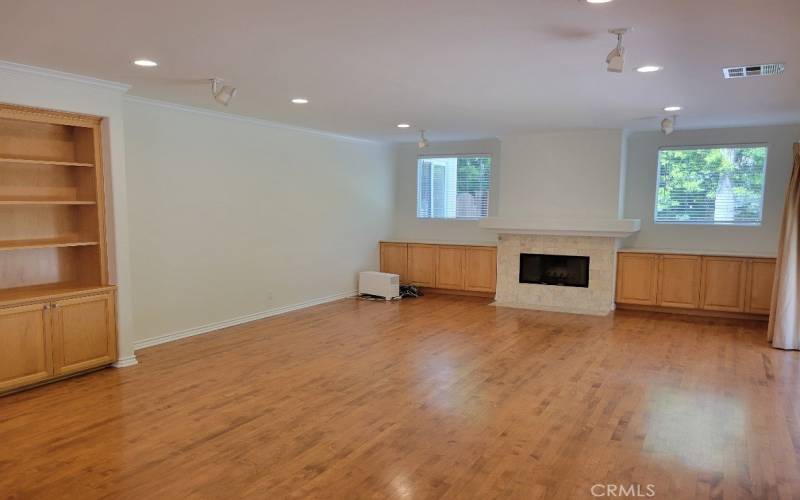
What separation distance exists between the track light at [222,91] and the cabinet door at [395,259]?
501 centimetres

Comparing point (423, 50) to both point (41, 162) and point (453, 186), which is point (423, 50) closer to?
point (41, 162)

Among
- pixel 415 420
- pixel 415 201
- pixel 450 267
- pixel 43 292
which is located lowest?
pixel 415 420

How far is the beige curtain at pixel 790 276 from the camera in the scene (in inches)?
220

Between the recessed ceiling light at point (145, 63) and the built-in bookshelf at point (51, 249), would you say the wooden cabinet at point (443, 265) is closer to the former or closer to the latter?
the built-in bookshelf at point (51, 249)

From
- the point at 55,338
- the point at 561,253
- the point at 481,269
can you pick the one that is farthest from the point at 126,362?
the point at 561,253

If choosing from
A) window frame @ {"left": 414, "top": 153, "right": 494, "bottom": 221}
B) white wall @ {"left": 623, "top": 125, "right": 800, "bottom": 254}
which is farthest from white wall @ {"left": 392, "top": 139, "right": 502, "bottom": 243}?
white wall @ {"left": 623, "top": 125, "right": 800, "bottom": 254}

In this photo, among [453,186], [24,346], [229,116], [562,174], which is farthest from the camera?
[453,186]

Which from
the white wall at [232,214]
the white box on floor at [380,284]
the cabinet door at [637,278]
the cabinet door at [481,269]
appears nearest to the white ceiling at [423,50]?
the white wall at [232,214]

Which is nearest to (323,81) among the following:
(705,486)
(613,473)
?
(613,473)

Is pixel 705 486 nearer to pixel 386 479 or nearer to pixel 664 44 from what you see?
pixel 386 479

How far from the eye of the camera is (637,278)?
24.2 ft

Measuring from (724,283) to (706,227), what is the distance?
910mm

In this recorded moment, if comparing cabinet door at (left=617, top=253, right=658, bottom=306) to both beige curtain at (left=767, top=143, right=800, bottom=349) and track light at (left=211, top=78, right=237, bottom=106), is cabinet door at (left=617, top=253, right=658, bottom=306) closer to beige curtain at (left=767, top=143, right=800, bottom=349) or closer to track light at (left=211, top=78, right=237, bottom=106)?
beige curtain at (left=767, top=143, right=800, bottom=349)

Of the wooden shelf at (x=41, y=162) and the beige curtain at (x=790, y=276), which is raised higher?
the wooden shelf at (x=41, y=162)
